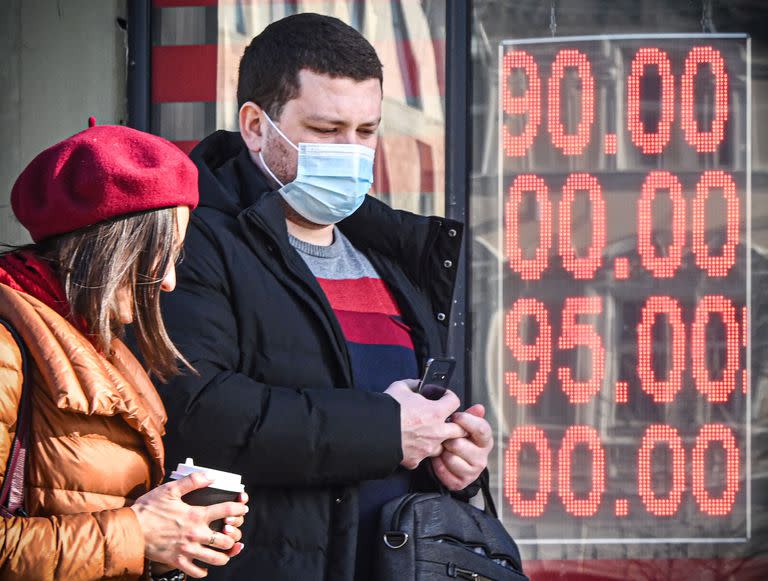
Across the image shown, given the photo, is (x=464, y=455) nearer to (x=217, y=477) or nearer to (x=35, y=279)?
(x=217, y=477)

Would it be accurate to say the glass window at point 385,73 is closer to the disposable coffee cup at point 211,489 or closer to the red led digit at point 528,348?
the red led digit at point 528,348

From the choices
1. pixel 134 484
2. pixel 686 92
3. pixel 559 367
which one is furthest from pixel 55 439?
pixel 686 92

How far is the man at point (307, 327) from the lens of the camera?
8.09 ft

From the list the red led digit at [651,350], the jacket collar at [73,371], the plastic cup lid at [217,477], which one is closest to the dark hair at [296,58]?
the jacket collar at [73,371]

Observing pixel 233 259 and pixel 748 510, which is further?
pixel 748 510

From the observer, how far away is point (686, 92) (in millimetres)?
4484

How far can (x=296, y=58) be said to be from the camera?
2826 millimetres

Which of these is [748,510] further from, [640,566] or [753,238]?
[753,238]

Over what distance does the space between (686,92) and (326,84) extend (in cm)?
207

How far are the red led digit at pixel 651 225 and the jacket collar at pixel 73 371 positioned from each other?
278 cm

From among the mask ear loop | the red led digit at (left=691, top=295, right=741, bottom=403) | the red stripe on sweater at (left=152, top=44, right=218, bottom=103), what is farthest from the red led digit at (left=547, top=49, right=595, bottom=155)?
the mask ear loop

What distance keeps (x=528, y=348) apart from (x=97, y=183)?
277cm

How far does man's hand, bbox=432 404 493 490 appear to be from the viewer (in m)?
2.74

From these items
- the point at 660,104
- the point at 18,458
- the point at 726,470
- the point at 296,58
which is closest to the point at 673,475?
the point at 726,470
